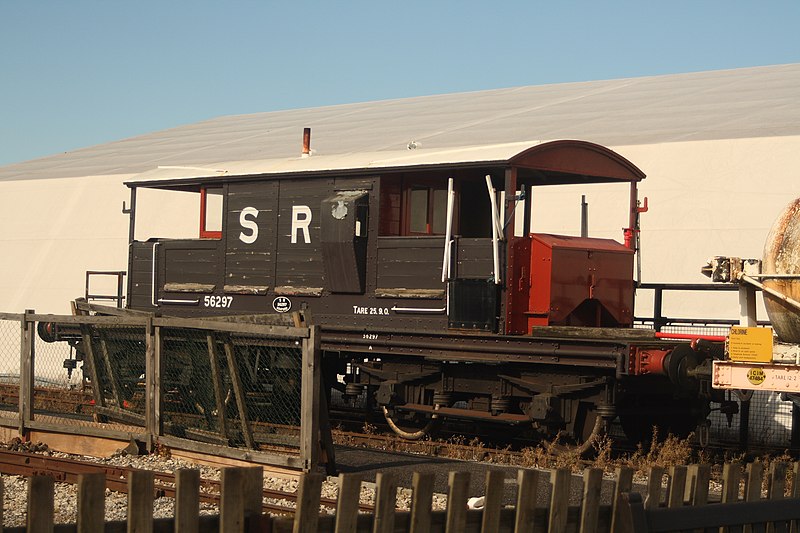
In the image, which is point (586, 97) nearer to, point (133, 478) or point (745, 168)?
point (745, 168)

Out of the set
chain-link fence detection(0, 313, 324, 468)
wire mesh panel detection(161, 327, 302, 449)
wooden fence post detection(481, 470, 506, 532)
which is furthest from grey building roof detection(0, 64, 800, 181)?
wooden fence post detection(481, 470, 506, 532)

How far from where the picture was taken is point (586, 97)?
41.2 meters

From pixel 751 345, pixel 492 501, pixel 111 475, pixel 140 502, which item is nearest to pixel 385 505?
pixel 492 501

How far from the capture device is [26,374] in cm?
1174

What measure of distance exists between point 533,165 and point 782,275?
387 centimetres

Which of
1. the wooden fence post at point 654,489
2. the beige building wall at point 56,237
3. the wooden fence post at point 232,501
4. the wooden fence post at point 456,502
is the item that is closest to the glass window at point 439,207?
the wooden fence post at point 654,489

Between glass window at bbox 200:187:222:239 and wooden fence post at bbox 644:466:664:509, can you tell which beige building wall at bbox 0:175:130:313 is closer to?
glass window at bbox 200:187:222:239

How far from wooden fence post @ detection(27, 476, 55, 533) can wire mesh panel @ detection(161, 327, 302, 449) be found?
5.74m

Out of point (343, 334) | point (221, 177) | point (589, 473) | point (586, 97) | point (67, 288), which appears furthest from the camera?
point (586, 97)

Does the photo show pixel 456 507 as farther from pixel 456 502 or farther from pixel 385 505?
pixel 385 505

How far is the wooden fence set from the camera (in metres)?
4.12

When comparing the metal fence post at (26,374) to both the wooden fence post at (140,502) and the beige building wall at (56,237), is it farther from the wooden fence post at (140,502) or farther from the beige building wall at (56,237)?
the beige building wall at (56,237)

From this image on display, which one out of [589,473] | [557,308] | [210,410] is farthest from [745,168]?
[589,473]

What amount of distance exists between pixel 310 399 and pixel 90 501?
533 centimetres
